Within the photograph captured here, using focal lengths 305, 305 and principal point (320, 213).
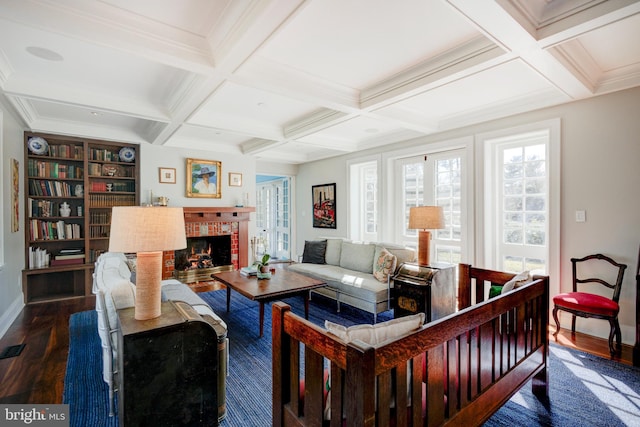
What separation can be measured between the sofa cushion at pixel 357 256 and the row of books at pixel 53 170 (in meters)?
4.23

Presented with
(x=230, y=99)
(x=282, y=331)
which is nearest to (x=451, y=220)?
(x=230, y=99)

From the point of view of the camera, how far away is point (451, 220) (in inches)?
174

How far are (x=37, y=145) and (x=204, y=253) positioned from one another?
2.94 metres

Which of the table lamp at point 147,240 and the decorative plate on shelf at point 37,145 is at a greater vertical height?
the decorative plate on shelf at point 37,145

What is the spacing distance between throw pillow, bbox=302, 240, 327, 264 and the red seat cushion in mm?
2914

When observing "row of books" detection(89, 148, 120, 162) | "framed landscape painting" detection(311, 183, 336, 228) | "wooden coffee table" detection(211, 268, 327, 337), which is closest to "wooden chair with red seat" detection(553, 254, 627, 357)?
"wooden coffee table" detection(211, 268, 327, 337)

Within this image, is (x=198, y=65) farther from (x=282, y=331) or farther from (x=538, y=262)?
(x=538, y=262)

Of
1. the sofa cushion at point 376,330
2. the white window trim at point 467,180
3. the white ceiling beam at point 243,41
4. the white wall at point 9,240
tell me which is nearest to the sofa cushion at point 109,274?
the white wall at point 9,240

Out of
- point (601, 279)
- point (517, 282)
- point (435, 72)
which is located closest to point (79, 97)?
point (435, 72)

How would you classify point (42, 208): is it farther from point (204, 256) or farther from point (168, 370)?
point (168, 370)

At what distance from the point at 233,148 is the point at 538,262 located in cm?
520

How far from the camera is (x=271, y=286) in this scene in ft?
11.1

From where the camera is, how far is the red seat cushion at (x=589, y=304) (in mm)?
2619

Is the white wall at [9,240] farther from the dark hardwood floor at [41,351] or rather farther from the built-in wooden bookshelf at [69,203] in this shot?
the built-in wooden bookshelf at [69,203]
